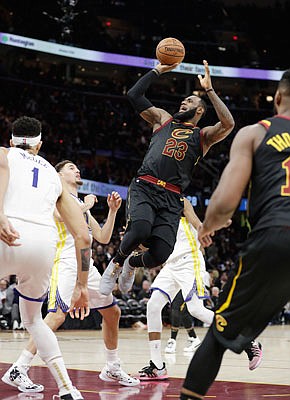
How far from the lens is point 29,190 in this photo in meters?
4.84

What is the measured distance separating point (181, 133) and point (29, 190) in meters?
2.28

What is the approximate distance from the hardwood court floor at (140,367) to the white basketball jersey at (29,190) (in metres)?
1.58

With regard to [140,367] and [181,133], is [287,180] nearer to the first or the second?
[181,133]

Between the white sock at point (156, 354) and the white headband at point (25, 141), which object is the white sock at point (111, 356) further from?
the white headband at point (25, 141)

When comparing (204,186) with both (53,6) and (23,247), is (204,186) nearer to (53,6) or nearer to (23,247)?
(53,6)

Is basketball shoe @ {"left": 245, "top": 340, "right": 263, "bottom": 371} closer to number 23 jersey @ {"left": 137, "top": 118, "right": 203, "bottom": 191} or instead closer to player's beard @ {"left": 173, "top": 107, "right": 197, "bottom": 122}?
number 23 jersey @ {"left": 137, "top": 118, "right": 203, "bottom": 191}

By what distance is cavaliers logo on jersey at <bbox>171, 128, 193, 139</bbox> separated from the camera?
22.1 ft

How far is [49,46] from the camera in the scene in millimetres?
28047

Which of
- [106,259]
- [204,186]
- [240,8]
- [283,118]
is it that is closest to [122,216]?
[204,186]

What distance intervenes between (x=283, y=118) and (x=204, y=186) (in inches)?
1085

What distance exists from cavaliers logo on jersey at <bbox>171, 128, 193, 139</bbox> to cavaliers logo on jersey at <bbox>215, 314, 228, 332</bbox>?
3.13 m

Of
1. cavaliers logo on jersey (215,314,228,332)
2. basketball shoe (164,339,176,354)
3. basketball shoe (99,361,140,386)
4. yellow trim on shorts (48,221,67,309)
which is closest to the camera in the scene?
cavaliers logo on jersey (215,314,228,332)

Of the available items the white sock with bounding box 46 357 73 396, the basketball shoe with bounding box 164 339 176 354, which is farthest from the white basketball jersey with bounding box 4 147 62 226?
the basketball shoe with bounding box 164 339 176 354

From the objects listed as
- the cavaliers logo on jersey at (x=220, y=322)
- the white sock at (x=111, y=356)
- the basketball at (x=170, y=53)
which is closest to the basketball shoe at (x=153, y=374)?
the white sock at (x=111, y=356)
